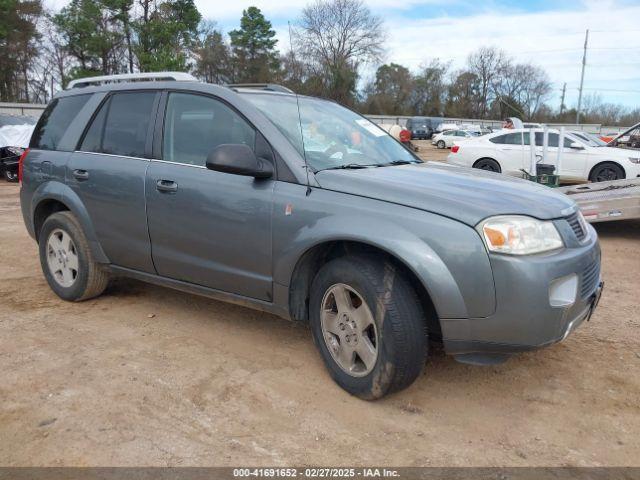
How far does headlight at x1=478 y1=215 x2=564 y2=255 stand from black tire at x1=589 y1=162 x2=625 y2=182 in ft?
37.1

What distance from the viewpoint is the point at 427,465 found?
2549 millimetres

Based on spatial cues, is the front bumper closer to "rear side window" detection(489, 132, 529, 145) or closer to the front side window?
the front side window

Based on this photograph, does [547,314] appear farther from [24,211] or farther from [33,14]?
[33,14]

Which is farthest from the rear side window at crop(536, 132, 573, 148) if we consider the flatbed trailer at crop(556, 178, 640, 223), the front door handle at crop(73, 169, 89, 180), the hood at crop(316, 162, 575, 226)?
the front door handle at crop(73, 169, 89, 180)

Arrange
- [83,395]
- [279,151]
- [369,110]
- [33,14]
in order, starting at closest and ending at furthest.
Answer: [83,395], [279,151], [33,14], [369,110]

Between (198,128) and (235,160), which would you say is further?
(198,128)

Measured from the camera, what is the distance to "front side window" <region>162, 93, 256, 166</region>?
11.7 ft

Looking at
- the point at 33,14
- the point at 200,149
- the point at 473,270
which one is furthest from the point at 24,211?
the point at 33,14

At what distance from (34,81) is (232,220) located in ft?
169

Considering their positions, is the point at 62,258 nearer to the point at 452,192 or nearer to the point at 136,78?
the point at 136,78

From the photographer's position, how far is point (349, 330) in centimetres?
310

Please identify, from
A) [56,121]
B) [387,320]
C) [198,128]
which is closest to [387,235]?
[387,320]

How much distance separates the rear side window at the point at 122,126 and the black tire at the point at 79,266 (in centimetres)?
62

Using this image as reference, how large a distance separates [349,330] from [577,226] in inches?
56.4
